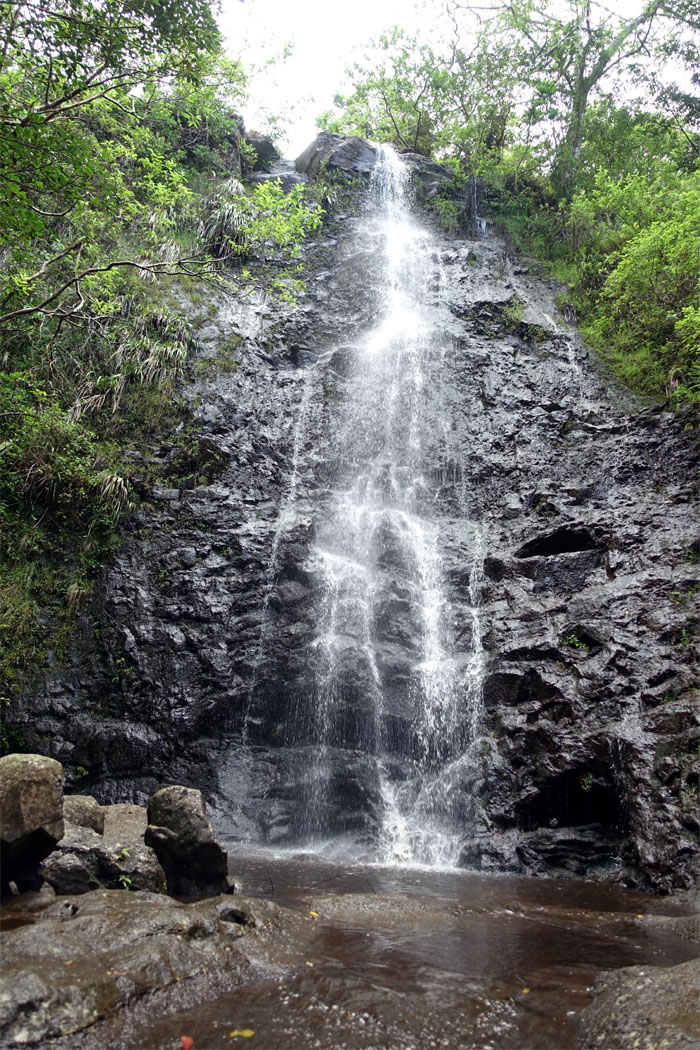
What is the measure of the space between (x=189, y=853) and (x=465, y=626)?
5487 millimetres

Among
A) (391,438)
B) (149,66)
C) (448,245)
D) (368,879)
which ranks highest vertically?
(448,245)

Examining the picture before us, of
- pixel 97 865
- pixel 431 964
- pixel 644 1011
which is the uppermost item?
pixel 97 865

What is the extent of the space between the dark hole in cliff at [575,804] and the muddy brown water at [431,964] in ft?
2.93

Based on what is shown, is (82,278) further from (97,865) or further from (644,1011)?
(644,1011)

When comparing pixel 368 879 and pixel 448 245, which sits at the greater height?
pixel 448 245

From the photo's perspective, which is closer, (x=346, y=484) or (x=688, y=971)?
(x=688, y=971)

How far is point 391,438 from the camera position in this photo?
42.0ft

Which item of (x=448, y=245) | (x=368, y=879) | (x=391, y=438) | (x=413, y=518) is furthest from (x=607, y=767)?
(x=448, y=245)

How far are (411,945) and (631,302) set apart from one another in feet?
39.6

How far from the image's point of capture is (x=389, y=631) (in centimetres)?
967

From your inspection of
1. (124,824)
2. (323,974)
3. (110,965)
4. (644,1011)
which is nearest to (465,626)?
(124,824)

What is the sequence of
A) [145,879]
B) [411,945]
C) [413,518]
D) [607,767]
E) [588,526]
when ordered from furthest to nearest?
[413,518] → [588,526] → [607,767] → [145,879] → [411,945]

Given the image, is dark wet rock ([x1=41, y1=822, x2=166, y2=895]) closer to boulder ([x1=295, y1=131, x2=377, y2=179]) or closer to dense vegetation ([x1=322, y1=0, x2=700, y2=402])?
dense vegetation ([x1=322, y1=0, x2=700, y2=402])

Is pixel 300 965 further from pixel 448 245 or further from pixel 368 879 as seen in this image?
pixel 448 245
